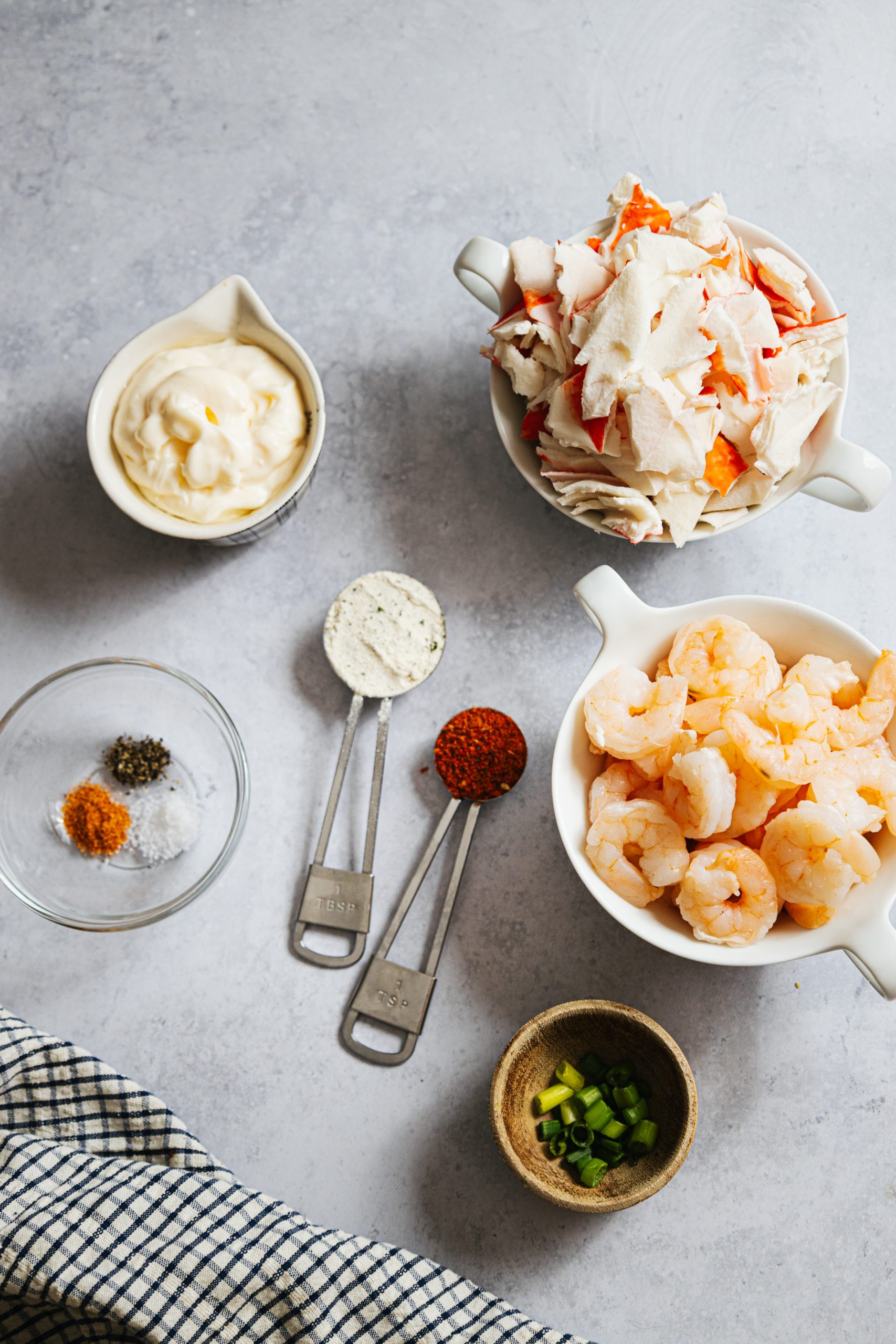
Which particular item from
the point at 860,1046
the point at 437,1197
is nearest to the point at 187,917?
the point at 437,1197

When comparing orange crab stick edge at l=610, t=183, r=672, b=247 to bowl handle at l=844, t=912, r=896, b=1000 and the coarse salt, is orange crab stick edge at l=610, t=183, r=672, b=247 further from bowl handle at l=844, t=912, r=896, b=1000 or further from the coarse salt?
the coarse salt

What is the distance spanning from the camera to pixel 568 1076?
1.43 m

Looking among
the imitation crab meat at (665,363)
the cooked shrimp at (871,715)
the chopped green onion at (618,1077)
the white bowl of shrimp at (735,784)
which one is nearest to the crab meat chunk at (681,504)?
the imitation crab meat at (665,363)

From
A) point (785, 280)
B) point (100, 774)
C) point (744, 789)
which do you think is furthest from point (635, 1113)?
point (785, 280)

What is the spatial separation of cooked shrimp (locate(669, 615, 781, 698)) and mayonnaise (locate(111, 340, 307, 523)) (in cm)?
65

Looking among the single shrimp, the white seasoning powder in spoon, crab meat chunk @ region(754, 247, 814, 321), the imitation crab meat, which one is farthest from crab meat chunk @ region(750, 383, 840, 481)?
the white seasoning powder in spoon

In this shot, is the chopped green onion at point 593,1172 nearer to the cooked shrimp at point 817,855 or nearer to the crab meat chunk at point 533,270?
the cooked shrimp at point 817,855

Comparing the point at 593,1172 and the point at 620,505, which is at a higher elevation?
the point at 620,505

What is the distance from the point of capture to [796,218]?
162 centimetres

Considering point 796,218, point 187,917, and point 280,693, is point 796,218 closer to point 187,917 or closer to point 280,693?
point 280,693

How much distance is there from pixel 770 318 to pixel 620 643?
487 mm

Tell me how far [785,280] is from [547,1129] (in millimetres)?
1274

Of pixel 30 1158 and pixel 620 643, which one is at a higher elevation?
pixel 620 643

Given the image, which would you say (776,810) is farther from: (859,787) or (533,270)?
(533,270)
